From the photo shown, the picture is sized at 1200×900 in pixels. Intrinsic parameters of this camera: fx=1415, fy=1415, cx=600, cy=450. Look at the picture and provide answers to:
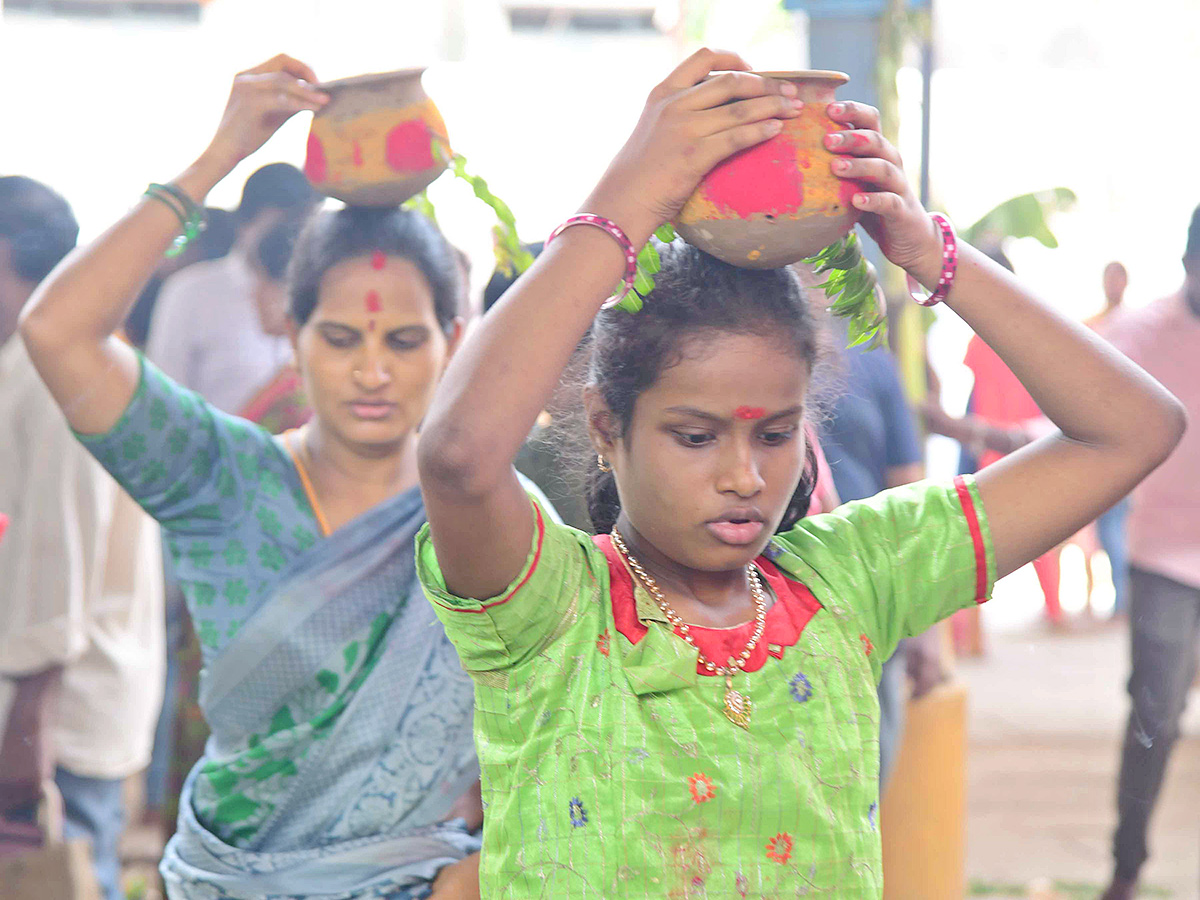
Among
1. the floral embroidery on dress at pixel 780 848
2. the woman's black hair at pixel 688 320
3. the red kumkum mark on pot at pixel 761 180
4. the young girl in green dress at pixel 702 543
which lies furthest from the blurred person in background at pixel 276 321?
the floral embroidery on dress at pixel 780 848

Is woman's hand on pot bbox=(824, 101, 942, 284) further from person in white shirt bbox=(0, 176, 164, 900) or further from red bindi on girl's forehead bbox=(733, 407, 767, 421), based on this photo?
person in white shirt bbox=(0, 176, 164, 900)

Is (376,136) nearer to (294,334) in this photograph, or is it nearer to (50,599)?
(294,334)

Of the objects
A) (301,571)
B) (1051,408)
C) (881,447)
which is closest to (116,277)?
(301,571)

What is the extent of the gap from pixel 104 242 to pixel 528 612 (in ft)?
3.52

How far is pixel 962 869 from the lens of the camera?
3838 millimetres

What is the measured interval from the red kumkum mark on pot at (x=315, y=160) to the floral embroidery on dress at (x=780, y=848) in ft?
4.05

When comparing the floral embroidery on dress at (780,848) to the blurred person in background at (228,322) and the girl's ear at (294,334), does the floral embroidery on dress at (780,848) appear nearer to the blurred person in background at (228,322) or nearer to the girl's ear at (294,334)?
the girl's ear at (294,334)

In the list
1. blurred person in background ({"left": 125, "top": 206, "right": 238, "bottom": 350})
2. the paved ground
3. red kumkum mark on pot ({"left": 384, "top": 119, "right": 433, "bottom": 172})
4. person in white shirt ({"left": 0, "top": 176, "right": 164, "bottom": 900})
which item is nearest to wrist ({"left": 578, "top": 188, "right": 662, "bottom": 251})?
red kumkum mark on pot ({"left": 384, "top": 119, "right": 433, "bottom": 172})

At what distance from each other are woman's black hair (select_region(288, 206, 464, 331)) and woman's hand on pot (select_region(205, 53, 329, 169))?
0.78ft

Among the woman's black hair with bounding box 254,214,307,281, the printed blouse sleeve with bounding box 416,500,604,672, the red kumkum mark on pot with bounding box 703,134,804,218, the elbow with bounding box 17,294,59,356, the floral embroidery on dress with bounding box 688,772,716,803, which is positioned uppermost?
the red kumkum mark on pot with bounding box 703,134,804,218

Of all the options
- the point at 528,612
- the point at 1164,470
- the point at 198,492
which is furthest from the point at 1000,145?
the point at 528,612

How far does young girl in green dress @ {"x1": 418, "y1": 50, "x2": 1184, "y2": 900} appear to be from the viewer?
1.37 metres

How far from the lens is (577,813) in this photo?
142 cm

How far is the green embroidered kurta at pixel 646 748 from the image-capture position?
1420mm
